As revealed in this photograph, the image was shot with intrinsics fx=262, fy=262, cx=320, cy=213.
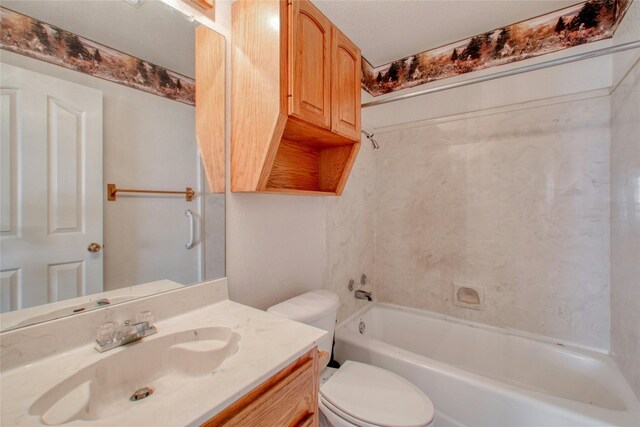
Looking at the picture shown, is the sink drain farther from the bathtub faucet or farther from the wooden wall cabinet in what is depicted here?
the bathtub faucet

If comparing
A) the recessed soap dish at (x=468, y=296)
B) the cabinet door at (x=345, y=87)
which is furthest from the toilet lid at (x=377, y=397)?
the cabinet door at (x=345, y=87)

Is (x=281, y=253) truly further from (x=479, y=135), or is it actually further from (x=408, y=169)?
(x=479, y=135)

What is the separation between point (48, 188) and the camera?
72 cm

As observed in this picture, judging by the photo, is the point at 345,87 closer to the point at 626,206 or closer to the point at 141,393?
the point at 141,393

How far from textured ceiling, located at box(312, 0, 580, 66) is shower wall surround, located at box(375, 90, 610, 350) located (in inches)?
22.0

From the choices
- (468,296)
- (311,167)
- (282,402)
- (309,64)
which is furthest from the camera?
(468,296)

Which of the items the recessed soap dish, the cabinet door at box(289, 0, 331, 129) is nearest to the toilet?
the cabinet door at box(289, 0, 331, 129)

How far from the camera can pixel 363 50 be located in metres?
2.03

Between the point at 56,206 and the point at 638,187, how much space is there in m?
2.23

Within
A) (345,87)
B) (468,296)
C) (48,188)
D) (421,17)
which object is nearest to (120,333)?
(48,188)

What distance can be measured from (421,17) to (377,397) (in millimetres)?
2134

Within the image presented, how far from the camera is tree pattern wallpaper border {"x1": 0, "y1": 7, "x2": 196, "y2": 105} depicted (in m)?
0.69

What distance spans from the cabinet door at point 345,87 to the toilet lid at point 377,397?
1174mm

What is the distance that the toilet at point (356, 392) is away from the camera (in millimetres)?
1014
